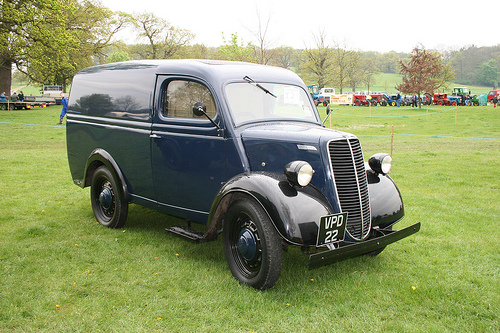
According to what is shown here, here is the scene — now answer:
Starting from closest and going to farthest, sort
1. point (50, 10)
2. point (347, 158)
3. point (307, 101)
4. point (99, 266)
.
Answer: point (347, 158), point (99, 266), point (307, 101), point (50, 10)

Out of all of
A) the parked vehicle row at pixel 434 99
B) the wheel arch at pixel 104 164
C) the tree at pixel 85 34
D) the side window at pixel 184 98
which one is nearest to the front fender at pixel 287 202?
the side window at pixel 184 98

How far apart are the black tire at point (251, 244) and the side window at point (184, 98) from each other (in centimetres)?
126

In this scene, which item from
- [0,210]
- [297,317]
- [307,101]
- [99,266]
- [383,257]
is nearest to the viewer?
[297,317]

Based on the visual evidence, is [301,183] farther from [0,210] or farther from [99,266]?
[0,210]

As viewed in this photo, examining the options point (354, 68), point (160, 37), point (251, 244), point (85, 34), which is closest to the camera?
point (251, 244)

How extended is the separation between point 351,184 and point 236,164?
122 centimetres

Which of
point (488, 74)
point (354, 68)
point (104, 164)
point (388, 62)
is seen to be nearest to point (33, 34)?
point (104, 164)

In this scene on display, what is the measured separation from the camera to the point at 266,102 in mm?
4945

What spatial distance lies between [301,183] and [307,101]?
1965 millimetres

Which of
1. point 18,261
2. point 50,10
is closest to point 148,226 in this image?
point 18,261

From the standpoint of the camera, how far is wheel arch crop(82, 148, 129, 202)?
5762mm

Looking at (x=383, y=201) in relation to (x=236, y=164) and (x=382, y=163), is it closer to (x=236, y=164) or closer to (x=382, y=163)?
(x=382, y=163)

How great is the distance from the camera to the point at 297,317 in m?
3.54

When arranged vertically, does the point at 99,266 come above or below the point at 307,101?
below
